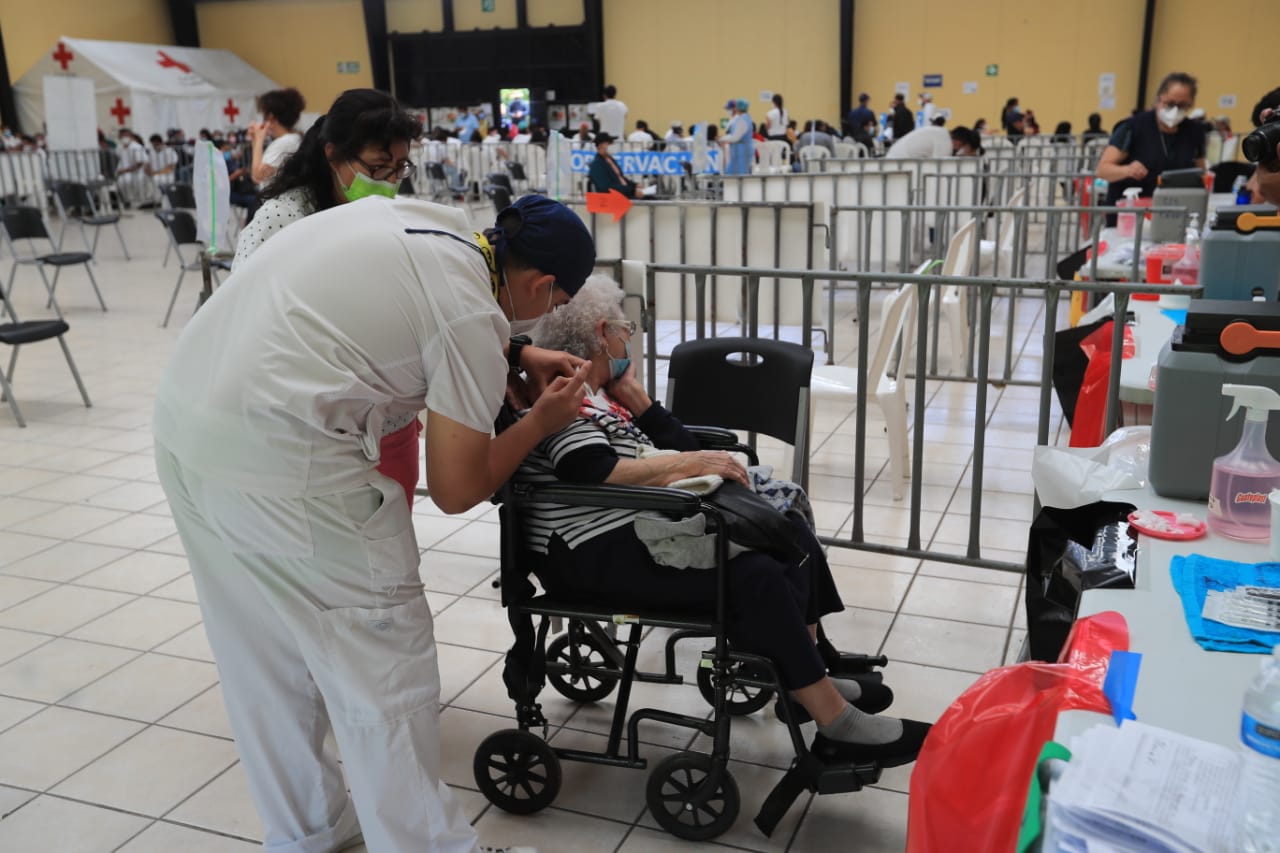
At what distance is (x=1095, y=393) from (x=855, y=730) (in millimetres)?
1355

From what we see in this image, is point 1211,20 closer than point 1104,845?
No

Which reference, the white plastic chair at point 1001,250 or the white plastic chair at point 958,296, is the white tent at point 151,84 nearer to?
the white plastic chair at point 1001,250

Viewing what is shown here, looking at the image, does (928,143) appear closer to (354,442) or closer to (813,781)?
(813,781)

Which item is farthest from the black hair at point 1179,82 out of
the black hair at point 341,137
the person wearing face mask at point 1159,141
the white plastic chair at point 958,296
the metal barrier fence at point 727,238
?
the black hair at point 341,137

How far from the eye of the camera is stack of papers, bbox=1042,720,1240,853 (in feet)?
2.94

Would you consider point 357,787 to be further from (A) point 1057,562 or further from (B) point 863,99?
(B) point 863,99

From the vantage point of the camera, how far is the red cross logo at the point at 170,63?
63.9 ft

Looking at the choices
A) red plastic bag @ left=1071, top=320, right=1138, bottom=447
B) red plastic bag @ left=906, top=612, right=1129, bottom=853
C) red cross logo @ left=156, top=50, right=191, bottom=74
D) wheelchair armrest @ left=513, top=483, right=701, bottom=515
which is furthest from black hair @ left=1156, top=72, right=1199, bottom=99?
red cross logo @ left=156, top=50, right=191, bottom=74

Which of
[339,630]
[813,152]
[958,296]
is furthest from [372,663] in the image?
[813,152]

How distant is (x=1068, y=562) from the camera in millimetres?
1662

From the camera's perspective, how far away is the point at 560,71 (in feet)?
65.2

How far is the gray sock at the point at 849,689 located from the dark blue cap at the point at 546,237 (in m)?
1.08

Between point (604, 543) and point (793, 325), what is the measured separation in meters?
3.34

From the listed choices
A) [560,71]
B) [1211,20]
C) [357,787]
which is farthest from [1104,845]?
[560,71]
